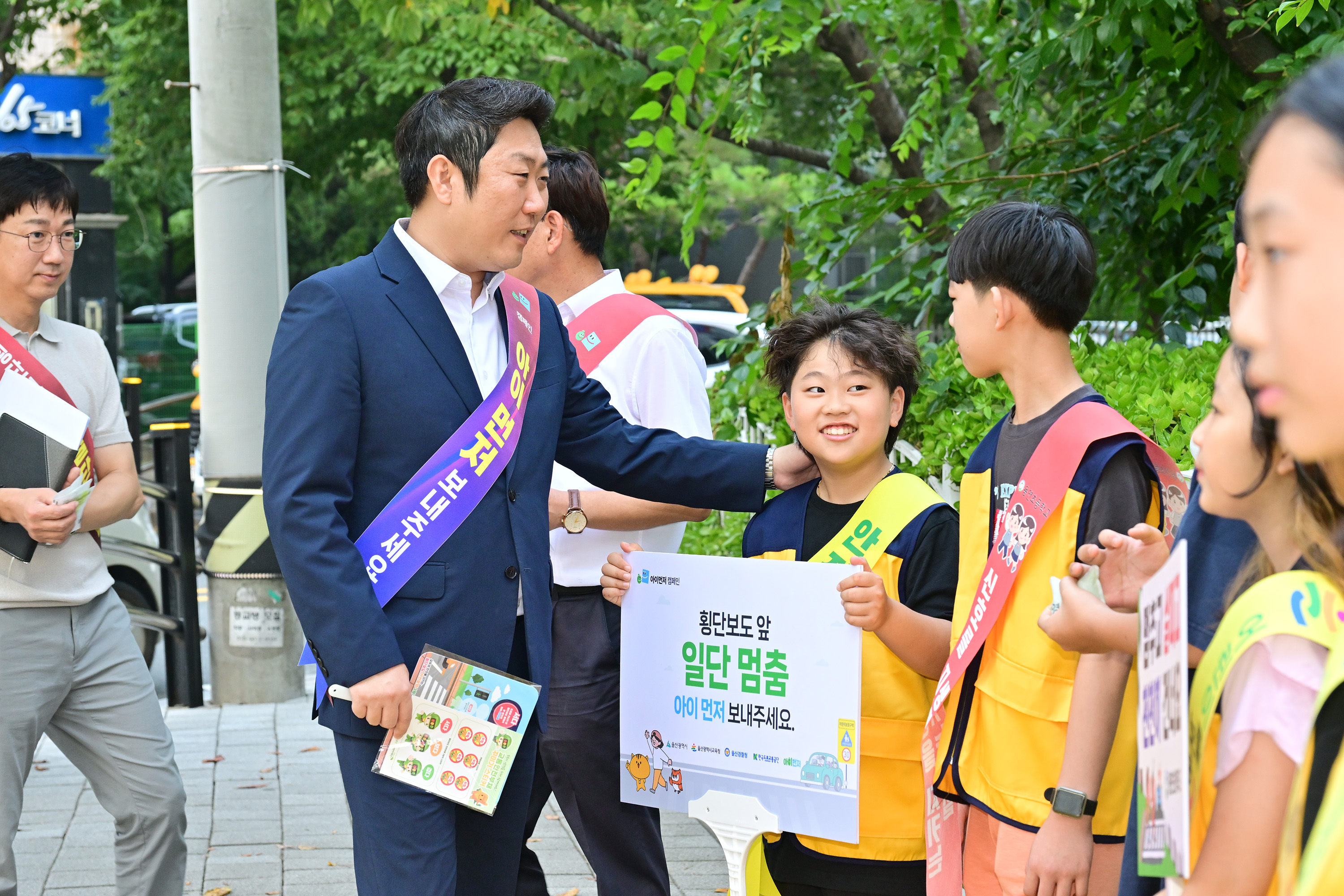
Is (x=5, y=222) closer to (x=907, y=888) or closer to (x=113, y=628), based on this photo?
(x=113, y=628)

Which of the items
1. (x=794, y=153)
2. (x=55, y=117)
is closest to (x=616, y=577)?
(x=794, y=153)

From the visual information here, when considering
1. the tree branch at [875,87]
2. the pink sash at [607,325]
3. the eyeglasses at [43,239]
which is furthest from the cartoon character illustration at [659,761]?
the tree branch at [875,87]

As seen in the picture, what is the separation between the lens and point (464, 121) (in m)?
2.58

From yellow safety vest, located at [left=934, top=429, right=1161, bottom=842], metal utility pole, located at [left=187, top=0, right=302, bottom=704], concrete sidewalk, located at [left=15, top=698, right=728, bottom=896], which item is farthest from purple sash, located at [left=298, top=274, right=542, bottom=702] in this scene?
metal utility pole, located at [left=187, top=0, right=302, bottom=704]

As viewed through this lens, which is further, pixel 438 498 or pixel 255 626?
pixel 255 626

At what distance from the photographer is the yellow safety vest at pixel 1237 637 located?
126 cm

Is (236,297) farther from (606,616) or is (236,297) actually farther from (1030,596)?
(1030,596)

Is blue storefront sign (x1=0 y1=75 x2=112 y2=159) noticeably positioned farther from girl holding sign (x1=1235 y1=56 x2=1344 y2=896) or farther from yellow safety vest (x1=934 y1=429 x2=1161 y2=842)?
girl holding sign (x1=1235 y1=56 x2=1344 y2=896)

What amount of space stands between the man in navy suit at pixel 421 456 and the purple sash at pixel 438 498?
3cm

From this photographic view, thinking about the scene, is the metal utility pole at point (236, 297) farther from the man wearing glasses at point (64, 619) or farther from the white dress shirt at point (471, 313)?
the white dress shirt at point (471, 313)

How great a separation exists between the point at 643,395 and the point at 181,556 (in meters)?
3.93

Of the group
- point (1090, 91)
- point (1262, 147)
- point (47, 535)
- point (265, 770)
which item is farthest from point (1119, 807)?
point (265, 770)

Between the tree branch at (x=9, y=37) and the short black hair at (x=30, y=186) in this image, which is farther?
the tree branch at (x=9, y=37)

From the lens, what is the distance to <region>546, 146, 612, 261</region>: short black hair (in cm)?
345
